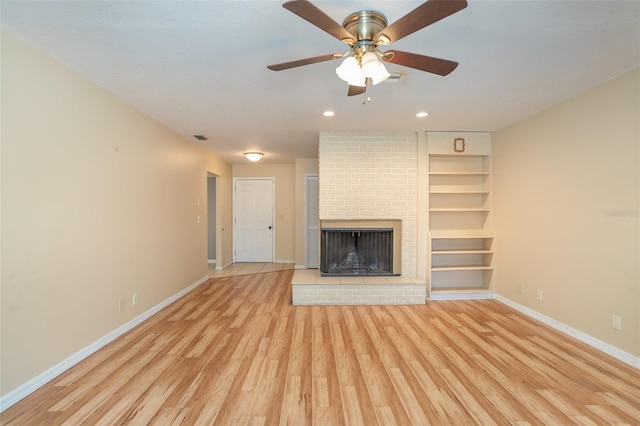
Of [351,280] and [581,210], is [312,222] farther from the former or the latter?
[581,210]

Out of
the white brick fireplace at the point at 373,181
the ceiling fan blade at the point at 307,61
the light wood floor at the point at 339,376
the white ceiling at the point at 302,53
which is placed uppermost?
the white ceiling at the point at 302,53

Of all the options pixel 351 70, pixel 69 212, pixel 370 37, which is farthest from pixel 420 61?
pixel 69 212

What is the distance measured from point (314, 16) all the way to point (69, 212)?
242cm

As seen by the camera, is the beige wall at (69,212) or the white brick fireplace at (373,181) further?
the white brick fireplace at (373,181)

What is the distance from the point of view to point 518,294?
12.4 ft

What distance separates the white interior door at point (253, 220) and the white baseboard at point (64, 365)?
3.45m

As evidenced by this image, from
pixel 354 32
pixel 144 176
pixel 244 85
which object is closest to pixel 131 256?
pixel 144 176

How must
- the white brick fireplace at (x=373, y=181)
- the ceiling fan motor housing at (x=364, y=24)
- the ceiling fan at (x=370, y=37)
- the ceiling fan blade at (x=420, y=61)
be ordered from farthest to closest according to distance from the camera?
1. the white brick fireplace at (x=373, y=181)
2. the ceiling fan blade at (x=420, y=61)
3. the ceiling fan motor housing at (x=364, y=24)
4. the ceiling fan at (x=370, y=37)

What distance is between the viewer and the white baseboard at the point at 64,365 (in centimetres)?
193

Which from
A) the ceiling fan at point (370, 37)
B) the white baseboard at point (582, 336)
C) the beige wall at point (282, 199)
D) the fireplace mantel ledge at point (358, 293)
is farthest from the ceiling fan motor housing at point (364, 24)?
the beige wall at point (282, 199)

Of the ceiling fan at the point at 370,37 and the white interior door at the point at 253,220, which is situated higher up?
the ceiling fan at the point at 370,37

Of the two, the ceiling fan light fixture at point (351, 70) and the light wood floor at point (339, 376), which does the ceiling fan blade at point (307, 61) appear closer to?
the ceiling fan light fixture at point (351, 70)

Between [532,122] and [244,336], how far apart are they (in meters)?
4.10

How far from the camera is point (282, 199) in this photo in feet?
23.2
